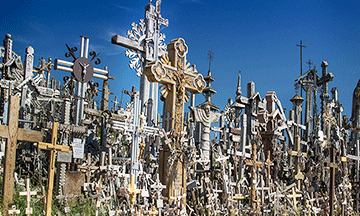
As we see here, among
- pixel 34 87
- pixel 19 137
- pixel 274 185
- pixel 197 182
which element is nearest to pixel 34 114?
pixel 34 87

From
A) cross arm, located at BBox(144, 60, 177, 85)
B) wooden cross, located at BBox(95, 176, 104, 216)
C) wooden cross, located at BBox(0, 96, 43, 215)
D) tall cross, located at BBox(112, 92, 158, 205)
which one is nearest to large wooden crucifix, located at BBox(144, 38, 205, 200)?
cross arm, located at BBox(144, 60, 177, 85)

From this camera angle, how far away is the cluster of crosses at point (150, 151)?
312 inches

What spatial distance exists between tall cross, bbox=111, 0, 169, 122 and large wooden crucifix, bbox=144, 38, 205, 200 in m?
3.38

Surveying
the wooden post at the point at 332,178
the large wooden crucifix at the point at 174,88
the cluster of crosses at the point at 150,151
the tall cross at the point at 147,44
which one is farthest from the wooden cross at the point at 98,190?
the wooden post at the point at 332,178

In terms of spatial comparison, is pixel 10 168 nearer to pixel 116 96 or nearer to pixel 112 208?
pixel 112 208

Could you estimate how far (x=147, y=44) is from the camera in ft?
43.5

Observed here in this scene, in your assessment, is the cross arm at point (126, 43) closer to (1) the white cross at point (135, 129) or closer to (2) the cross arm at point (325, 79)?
(1) the white cross at point (135, 129)

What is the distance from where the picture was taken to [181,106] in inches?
362

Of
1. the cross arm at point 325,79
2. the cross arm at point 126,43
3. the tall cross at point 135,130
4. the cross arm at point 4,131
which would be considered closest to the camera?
the cross arm at point 4,131

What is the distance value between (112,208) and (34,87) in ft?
14.2

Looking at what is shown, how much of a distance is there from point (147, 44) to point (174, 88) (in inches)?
181

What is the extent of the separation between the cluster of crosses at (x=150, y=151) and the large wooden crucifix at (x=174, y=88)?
0.02 metres

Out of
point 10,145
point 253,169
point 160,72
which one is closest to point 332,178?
point 253,169

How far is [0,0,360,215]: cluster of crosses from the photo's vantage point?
26.0ft
